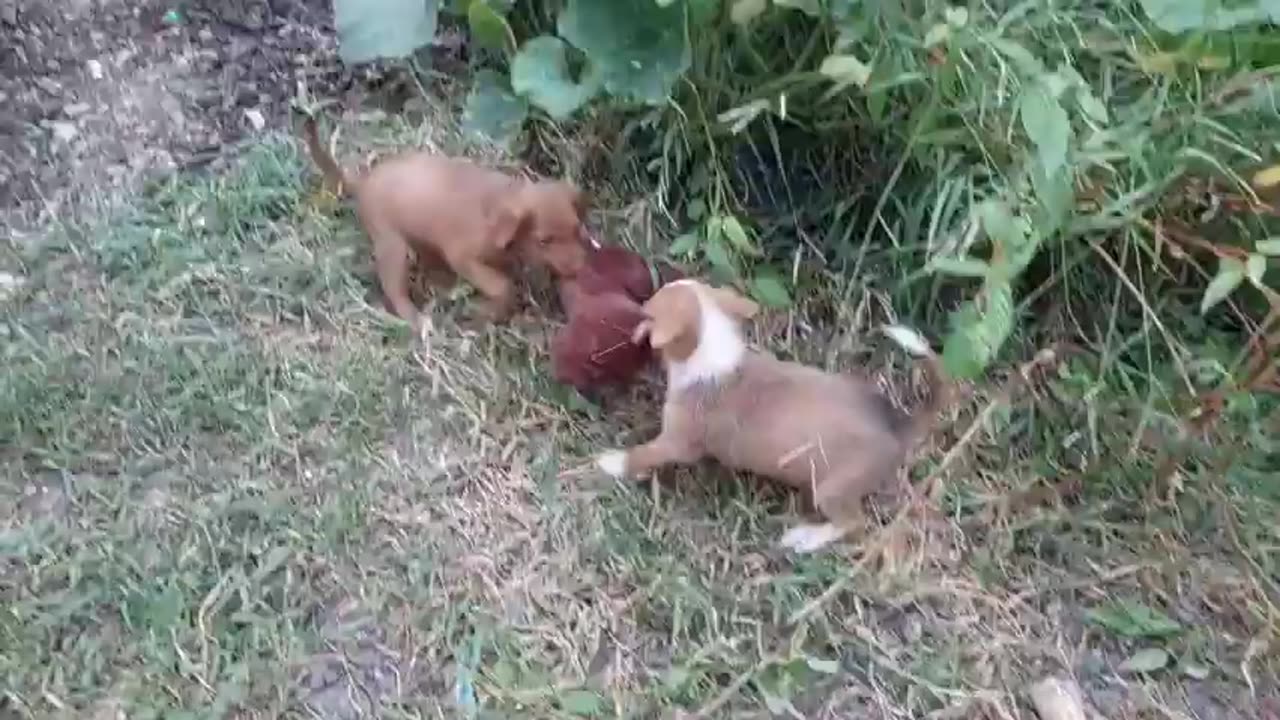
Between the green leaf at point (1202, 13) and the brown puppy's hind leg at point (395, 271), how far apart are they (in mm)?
1005

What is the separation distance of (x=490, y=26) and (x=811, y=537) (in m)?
0.91

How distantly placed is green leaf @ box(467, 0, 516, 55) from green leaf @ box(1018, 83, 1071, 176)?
2.74 feet

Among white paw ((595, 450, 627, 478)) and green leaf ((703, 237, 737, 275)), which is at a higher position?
green leaf ((703, 237, 737, 275))

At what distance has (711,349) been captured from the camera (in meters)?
1.58

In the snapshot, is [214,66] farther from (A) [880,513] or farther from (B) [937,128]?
Answer: (A) [880,513]

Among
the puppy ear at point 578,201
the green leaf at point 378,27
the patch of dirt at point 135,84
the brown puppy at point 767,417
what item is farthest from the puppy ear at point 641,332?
the patch of dirt at point 135,84

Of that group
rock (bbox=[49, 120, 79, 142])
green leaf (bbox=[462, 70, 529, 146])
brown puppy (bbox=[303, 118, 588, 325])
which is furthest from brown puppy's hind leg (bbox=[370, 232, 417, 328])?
rock (bbox=[49, 120, 79, 142])

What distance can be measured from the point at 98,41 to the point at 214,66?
0.21 metres

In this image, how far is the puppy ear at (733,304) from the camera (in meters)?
1.60

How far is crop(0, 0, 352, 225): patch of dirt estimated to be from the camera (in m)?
2.04

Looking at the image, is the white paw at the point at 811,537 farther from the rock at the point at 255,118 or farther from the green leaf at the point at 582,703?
the rock at the point at 255,118

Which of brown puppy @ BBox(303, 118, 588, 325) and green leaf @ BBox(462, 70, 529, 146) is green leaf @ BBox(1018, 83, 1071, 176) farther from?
green leaf @ BBox(462, 70, 529, 146)

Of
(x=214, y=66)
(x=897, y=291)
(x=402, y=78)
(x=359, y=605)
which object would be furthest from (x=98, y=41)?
(x=897, y=291)

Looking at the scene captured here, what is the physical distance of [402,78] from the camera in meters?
2.23
